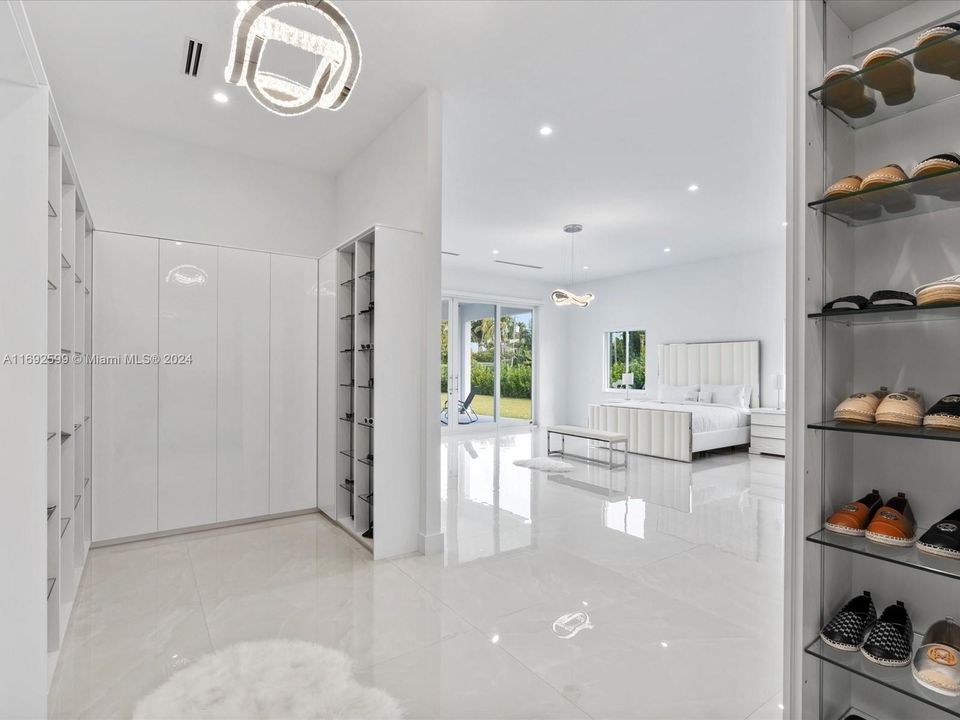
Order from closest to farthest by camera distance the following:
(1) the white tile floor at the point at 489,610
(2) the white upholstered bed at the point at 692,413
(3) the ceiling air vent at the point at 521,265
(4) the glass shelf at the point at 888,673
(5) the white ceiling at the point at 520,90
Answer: (4) the glass shelf at the point at 888,673
(1) the white tile floor at the point at 489,610
(5) the white ceiling at the point at 520,90
(2) the white upholstered bed at the point at 692,413
(3) the ceiling air vent at the point at 521,265

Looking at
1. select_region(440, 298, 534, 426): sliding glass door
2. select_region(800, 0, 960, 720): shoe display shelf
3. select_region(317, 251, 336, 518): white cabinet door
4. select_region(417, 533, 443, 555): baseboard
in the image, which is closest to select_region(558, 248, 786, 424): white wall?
select_region(440, 298, 534, 426): sliding glass door

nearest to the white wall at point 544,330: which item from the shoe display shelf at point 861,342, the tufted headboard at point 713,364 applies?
the tufted headboard at point 713,364

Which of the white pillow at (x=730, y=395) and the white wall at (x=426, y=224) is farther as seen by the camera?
the white pillow at (x=730, y=395)

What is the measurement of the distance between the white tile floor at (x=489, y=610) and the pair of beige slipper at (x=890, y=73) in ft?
6.85

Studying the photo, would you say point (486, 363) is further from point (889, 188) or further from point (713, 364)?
point (889, 188)

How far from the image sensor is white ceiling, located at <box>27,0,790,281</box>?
2908mm

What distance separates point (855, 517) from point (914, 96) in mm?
1145

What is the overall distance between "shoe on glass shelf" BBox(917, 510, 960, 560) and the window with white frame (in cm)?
896

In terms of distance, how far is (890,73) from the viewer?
1.33 m

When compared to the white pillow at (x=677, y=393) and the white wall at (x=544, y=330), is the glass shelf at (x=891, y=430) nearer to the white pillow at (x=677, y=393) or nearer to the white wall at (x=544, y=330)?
the white pillow at (x=677, y=393)

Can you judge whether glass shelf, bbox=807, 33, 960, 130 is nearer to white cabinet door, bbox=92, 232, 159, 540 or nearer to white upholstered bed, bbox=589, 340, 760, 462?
white cabinet door, bbox=92, 232, 159, 540

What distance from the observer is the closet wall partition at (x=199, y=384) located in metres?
3.69

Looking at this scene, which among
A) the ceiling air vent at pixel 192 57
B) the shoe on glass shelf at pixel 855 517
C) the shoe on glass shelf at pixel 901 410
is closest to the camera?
the shoe on glass shelf at pixel 901 410

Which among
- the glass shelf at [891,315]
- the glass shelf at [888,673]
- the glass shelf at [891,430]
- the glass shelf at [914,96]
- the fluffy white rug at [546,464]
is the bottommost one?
the fluffy white rug at [546,464]
